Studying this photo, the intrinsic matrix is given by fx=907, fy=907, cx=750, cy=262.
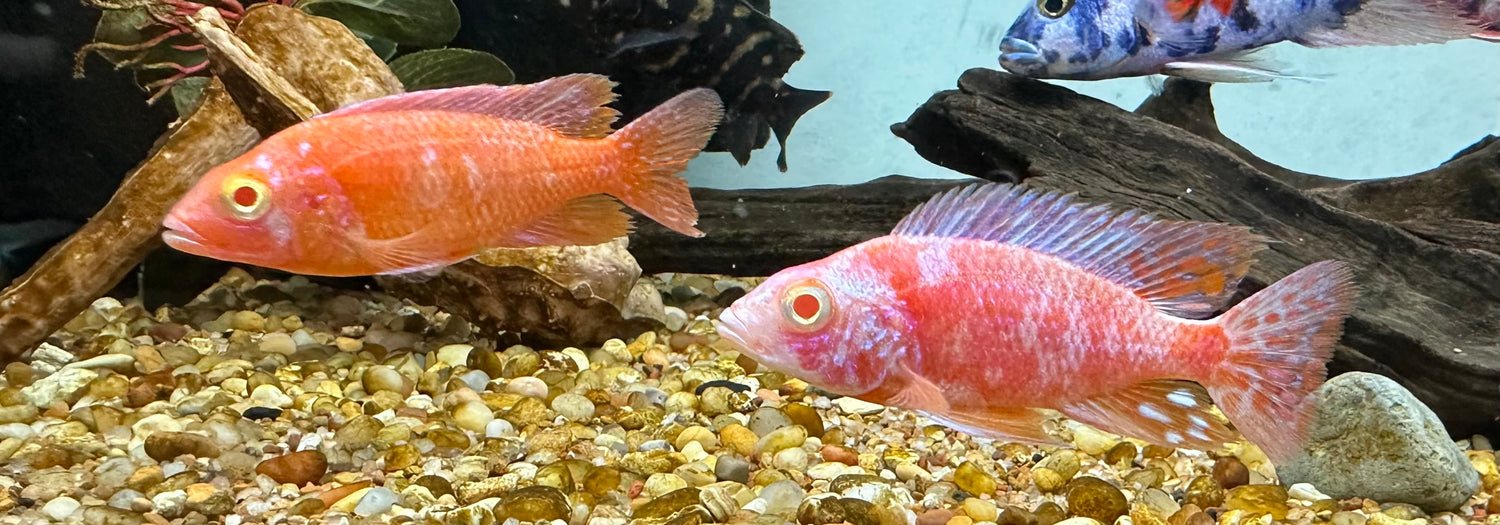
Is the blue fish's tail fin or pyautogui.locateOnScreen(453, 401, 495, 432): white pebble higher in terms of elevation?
the blue fish's tail fin

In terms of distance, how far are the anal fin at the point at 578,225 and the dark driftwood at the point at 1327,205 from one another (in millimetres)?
1800

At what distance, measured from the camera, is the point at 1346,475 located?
258cm

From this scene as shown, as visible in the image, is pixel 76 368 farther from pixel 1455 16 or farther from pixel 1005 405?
pixel 1455 16

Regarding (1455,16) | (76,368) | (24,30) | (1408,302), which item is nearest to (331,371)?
(76,368)

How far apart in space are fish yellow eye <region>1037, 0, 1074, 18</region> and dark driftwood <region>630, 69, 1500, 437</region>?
2.17 feet

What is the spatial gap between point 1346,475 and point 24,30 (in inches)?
212

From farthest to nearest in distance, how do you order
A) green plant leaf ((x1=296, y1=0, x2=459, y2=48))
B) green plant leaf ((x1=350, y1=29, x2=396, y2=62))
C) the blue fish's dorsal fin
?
1. green plant leaf ((x1=350, y1=29, x2=396, y2=62))
2. green plant leaf ((x1=296, y1=0, x2=459, y2=48))
3. the blue fish's dorsal fin

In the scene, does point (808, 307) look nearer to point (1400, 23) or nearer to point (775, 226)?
point (1400, 23)

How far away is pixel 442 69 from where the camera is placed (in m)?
3.24

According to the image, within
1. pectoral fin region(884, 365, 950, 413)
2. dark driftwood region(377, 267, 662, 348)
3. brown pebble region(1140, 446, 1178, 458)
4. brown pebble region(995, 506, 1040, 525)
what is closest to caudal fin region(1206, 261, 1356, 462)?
pectoral fin region(884, 365, 950, 413)

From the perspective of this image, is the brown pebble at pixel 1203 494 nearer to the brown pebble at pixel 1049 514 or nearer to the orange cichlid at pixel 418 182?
the brown pebble at pixel 1049 514

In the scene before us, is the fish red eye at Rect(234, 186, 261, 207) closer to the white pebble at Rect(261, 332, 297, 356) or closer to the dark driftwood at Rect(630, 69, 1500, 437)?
the white pebble at Rect(261, 332, 297, 356)

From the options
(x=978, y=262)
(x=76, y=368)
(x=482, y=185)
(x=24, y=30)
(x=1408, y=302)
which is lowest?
(x=1408, y=302)

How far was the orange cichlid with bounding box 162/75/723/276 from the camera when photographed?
4.67 feet
